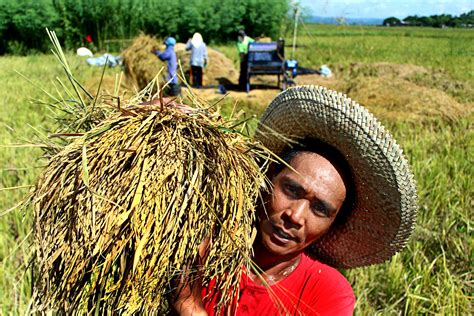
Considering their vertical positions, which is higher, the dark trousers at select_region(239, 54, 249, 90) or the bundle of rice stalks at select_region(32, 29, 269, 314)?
the bundle of rice stalks at select_region(32, 29, 269, 314)

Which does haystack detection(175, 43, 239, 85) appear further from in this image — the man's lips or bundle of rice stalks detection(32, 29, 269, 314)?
bundle of rice stalks detection(32, 29, 269, 314)

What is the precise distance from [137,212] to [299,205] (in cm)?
50

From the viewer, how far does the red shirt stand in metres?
1.43

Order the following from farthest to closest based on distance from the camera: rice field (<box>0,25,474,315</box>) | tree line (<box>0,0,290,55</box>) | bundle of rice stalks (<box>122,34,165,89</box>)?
tree line (<box>0,0,290,55</box>) < bundle of rice stalks (<box>122,34,165,89</box>) < rice field (<box>0,25,474,315</box>)

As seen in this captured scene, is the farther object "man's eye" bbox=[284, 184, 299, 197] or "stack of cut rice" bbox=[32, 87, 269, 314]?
"man's eye" bbox=[284, 184, 299, 197]

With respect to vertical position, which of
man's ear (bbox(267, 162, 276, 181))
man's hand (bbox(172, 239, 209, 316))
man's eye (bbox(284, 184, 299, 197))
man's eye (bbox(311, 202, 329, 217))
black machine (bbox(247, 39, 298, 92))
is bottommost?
black machine (bbox(247, 39, 298, 92))

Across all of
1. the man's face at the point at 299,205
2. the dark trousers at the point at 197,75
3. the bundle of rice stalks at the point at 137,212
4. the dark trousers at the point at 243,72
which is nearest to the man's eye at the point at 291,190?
the man's face at the point at 299,205

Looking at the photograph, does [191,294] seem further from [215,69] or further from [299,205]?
[215,69]

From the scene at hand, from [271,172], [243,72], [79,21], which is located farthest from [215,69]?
[271,172]

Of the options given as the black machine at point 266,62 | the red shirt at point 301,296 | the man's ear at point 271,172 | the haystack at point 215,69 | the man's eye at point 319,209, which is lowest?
the haystack at point 215,69

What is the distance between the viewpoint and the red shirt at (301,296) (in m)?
1.43

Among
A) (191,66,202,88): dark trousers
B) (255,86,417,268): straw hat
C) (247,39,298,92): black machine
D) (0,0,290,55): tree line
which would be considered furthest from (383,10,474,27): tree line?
(255,86,417,268): straw hat

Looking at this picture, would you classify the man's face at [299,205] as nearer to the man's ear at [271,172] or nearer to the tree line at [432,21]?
the man's ear at [271,172]

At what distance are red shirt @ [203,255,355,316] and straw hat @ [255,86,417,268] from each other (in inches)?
7.6
